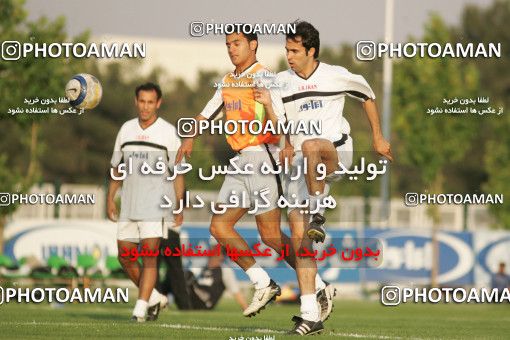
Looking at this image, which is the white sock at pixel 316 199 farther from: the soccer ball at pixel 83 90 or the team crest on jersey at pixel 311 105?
the soccer ball at pixel 83 90

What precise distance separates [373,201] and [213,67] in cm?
1499

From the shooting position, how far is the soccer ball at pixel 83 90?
1291cm

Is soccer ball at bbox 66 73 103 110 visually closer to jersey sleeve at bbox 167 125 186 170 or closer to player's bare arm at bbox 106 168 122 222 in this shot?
player's bare arm at bbox 106 168 122 222

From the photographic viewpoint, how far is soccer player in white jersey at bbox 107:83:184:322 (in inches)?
499

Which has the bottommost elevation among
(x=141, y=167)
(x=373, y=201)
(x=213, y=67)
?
(x=141, y=167)

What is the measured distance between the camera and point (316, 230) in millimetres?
10219

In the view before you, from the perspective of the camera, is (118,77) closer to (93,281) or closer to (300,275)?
(93,281)

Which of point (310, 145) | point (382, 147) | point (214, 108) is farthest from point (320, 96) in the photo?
point (214, 108)

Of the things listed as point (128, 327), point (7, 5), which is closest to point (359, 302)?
point (7, 5)

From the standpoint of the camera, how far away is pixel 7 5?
2225 cm

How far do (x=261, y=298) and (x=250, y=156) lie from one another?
1.30 meters

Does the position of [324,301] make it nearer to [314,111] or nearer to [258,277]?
[258,277]

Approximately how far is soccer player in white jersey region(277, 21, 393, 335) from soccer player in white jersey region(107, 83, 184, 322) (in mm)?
2108

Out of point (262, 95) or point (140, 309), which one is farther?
point (140, 309)
